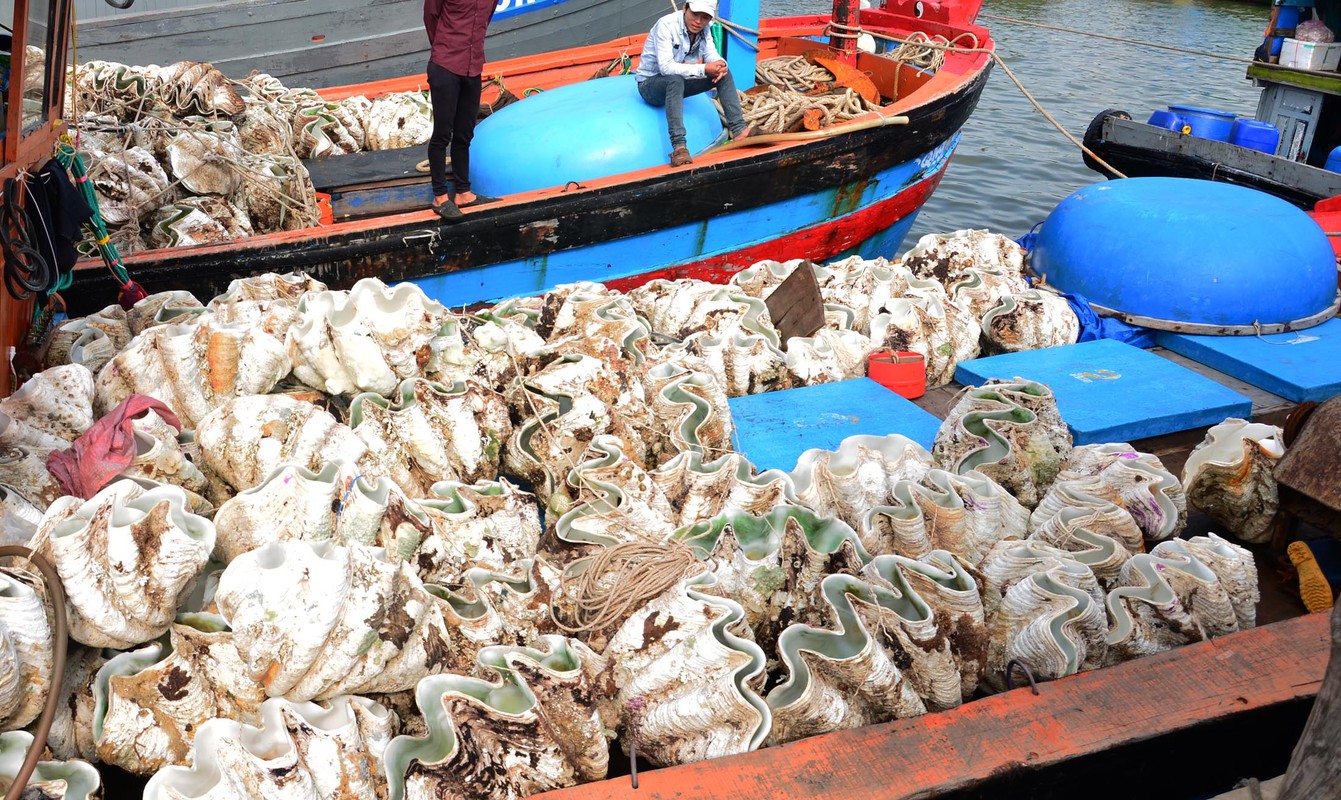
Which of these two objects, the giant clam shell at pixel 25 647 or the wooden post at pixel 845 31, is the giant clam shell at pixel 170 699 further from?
the wooden post at pixel 845 31

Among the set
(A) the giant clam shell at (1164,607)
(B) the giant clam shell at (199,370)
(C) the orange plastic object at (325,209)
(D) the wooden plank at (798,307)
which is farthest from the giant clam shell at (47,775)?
(C) the orange plastic object at (325,209)

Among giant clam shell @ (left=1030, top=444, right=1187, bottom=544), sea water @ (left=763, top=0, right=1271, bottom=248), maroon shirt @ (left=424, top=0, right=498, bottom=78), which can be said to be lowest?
Answer: sea water @ (left=763, top=0, right=1271, bottom=248)

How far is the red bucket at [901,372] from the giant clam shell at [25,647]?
10.2 feet

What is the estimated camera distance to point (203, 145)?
5.43 metres

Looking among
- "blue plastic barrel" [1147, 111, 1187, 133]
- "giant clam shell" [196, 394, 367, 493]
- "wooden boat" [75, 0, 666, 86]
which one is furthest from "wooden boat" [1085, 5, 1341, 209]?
"giant clam shell" [196, 394, 367, 493]

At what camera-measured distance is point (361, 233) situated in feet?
15.8

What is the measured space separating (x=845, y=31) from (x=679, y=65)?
10.5 feet

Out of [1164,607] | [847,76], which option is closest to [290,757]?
[1164,607]

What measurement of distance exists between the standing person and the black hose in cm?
312

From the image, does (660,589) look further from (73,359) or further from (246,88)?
(246,88)

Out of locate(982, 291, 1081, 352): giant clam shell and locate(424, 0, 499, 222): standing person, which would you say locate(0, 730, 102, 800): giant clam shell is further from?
locate(982, 291, 1081, 352): giant clam shell

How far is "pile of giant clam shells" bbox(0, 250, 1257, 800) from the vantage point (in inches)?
83.8

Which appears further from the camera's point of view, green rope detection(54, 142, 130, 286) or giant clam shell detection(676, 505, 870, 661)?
green rope detection(54, 142, 130, 286)

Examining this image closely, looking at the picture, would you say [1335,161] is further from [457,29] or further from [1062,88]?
[1062,88]
